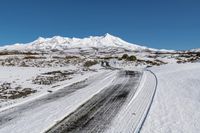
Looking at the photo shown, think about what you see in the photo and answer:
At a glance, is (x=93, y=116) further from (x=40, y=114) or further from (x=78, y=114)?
(x=40, y=114)

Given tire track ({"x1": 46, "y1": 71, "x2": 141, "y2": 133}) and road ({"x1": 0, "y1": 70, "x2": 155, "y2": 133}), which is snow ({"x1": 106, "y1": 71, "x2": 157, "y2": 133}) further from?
tire track ({"x1": 46, "y1": 71, "x2": 141, "y2": 133})

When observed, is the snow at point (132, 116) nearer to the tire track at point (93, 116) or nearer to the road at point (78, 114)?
the road at point (78, 114)

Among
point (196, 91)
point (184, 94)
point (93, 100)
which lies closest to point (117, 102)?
point (93, 100)

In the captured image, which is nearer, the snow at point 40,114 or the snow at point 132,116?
the snow at point 132,116

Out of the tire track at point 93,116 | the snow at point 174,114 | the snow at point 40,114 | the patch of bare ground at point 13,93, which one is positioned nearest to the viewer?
the snow at point 174,114

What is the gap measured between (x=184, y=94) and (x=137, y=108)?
448 centimetres

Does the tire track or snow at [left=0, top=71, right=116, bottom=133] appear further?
snow at [left=0, top=71, right=116, bottom=133]

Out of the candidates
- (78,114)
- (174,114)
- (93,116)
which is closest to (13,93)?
(78,114)

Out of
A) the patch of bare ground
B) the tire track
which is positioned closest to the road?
the tire track

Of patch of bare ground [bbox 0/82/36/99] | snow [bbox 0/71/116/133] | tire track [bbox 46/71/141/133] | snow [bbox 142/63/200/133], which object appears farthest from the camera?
patch of bare ground [bbox 0/82/36/99]

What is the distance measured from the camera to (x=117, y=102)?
12086 millimetres

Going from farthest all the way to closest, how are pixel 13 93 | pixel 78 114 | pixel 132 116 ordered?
pixel 13 93 < pixel 78 114 < pixel 132 116

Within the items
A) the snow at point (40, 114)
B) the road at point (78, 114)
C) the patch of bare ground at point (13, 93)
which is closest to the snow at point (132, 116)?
the road at point (78, 114)

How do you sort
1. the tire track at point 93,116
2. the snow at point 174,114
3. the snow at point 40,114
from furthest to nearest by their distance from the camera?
1. the snow at point 40,114
2. the tire track at point 93,116
3. the snow at point 174,114
